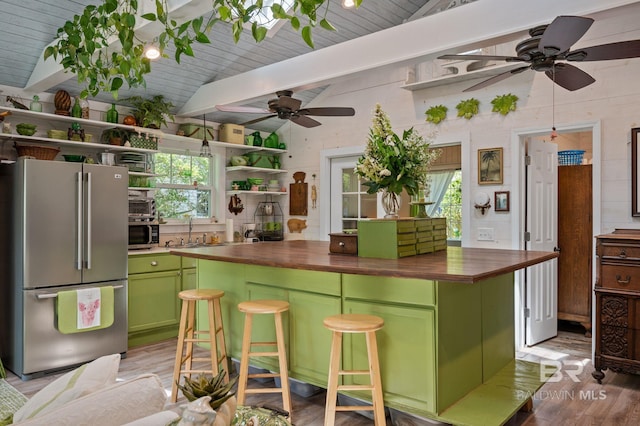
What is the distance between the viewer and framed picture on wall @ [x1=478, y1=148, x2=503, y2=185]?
4684 mm

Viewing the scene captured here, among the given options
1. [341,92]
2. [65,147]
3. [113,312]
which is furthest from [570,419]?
[65,147]

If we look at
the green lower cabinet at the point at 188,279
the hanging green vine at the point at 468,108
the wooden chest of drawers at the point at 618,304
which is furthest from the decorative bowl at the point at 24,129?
the wooden chest of drawers at the point at 618,304

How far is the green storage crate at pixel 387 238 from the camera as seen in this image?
9.61 feet

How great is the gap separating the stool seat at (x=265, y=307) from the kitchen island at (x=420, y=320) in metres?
0.18

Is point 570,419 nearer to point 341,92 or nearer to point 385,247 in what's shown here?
point 385,247

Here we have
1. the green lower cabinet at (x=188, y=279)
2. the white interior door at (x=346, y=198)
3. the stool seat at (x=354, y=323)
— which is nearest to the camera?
the stool seat at (x=354, y=323)

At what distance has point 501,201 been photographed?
4.66 meters

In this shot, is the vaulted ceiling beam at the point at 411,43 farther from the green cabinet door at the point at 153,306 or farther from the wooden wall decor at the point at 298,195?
the green cabinet door at the point at 153,306

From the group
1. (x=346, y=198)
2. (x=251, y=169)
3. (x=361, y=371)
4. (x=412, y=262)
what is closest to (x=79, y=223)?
(x=251, y=169)

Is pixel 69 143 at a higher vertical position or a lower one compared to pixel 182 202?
higher

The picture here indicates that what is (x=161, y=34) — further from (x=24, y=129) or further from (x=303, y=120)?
(x=24, y=129)

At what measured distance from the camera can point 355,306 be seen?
111 inches

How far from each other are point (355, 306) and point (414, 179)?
3.03 ft

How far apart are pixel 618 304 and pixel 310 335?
2.35m
